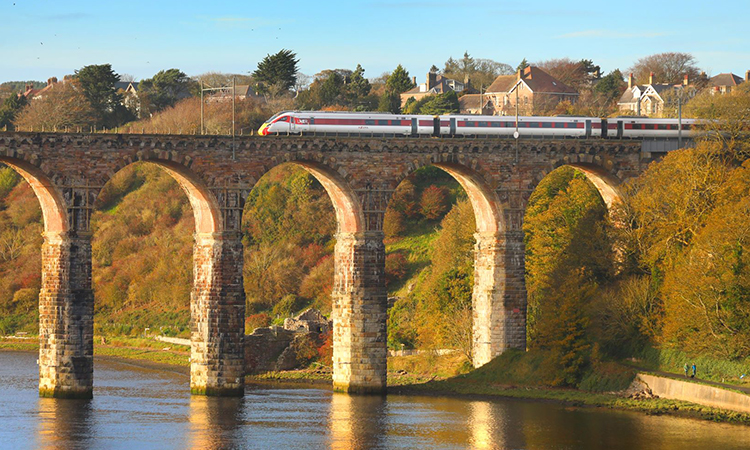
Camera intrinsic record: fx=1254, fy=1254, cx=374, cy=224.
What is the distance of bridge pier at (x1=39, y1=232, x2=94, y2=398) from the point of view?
64.2m

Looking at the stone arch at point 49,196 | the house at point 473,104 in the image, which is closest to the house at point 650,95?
the house at point 473,104

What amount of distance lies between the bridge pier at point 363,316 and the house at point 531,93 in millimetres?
73869

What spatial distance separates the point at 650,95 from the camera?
143 m

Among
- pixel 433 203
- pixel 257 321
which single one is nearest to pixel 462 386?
pixel 257 321

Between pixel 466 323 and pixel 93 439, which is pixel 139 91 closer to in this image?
pixel 466 323

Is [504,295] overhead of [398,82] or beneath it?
beneath

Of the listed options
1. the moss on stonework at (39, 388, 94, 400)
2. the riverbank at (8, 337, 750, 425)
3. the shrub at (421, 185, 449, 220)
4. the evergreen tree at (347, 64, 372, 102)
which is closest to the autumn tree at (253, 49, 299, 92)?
the evergreen tree at (347, 64, 372, 102)

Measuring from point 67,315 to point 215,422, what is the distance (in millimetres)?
10074

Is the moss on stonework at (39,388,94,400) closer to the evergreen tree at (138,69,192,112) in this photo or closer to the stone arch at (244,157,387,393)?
the stone arch at (244,157,387,393)

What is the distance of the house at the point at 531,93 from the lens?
5723 inches

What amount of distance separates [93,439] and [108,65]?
79.5 m

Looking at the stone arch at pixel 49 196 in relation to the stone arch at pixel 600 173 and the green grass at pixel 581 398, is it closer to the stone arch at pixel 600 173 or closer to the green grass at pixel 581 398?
the green grass at pixel 581 398

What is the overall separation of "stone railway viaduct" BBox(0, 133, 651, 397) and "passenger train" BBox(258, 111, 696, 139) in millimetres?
2109

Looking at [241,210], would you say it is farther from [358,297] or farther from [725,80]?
[725,80]
